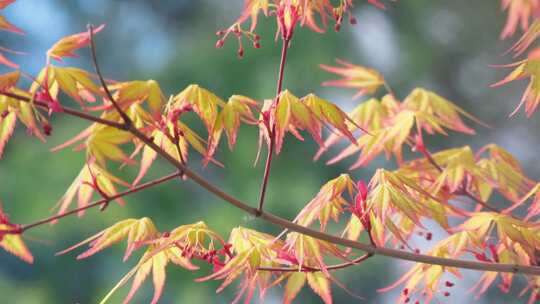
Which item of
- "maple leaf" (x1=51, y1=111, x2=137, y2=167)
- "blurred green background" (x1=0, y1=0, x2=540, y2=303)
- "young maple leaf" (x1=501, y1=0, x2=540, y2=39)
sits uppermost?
"young maple leaf" (x1=501, y1=0, x2=540, y2=39)

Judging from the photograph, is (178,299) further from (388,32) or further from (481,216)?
(481,216)

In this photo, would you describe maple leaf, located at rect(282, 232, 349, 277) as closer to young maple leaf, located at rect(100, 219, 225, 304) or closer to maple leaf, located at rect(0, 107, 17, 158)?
young maple leaf, located at rect(100, 219, 225, 304)

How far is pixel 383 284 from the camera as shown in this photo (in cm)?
339

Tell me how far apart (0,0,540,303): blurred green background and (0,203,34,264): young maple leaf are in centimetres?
195

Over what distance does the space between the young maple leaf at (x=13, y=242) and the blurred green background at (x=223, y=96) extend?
195 cm

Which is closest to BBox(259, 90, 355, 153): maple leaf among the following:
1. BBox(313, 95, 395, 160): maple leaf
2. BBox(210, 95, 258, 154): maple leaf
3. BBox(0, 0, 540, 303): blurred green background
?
BBox(210, 95, 258, 154): maple leaf

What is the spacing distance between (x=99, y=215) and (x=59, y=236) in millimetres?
173

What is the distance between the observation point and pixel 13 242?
2.75 ft

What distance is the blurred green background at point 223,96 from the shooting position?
3.19 meters

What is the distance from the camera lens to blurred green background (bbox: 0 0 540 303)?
10.5 feet

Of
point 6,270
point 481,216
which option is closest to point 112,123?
point 481,216

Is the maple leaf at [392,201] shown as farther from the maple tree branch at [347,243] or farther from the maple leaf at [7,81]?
the maple leaf at [7,81]

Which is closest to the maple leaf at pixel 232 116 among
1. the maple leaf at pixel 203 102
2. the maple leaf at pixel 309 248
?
the maple leaf at pixel 203 102

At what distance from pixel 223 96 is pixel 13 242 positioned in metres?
2.58
